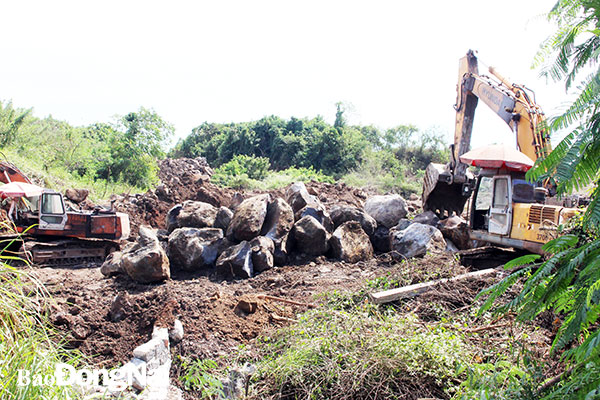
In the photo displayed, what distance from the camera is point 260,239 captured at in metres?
8.34

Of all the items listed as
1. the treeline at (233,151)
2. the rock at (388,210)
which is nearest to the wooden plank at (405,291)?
the rock at (388,210)

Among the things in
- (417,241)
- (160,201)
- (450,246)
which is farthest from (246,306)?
(160,201)

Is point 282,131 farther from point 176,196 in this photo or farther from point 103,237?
point 103,237

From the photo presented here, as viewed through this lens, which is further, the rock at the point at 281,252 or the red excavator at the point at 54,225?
the red excavator at the point at 54,225

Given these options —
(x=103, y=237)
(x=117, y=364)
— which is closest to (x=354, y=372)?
(x=117, y=364)

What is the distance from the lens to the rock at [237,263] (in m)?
7.81

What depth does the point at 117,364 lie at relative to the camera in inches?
173

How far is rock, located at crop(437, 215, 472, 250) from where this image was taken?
A: 922 centimetres

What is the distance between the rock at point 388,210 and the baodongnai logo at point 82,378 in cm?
757

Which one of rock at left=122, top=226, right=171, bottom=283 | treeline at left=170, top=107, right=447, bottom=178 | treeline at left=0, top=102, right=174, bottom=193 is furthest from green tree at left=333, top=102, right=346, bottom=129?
rock at left=122, top=226, right=171, bottom=283

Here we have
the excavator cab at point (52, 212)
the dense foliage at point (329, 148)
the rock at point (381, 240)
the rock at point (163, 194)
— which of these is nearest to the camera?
the rock at point (381, 240)

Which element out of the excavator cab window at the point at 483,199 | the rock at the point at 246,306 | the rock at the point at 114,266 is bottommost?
the rock at the point at 114,266

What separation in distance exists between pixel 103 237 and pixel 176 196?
5.60 m

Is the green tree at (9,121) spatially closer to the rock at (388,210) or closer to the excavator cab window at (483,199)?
the rock at (388,210)
